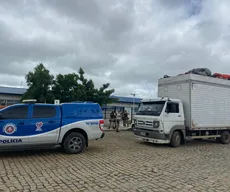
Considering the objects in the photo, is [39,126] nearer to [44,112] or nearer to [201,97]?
[44,112]

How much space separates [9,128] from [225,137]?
11.2 meters

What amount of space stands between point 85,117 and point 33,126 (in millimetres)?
1921

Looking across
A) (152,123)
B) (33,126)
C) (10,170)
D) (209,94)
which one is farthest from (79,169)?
(209,94)

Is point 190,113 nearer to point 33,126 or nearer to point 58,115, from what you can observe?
point 58,115

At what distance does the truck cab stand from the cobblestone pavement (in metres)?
1.84

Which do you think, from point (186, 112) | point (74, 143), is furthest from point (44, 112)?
point (186, 112)

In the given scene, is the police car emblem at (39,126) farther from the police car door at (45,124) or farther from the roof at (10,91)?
the roof at (10,91)


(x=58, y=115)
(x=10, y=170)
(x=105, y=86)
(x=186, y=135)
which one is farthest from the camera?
(x=105, y=86)

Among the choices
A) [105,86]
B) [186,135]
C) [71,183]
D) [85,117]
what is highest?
[105,86]

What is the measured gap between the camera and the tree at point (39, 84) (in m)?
17.6

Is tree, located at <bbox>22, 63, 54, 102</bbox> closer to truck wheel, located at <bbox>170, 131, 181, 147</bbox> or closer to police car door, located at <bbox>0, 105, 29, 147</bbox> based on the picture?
police car door, located at <bbox>0, 105, 29, 147</bbox>

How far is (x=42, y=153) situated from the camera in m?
7.96

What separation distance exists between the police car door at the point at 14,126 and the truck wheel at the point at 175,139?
6.51 metres

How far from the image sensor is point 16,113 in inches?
288
